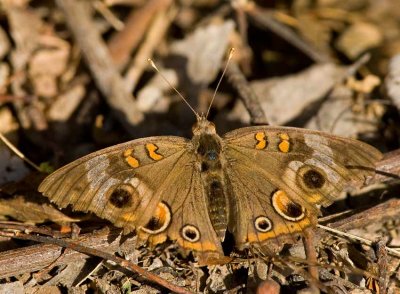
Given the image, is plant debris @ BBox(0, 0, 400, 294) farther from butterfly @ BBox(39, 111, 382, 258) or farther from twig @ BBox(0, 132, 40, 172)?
butterfly @ BBox(39, 111, 382, 258)

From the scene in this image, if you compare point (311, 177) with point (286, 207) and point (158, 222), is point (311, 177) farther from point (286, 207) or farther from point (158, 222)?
point (158, 222)

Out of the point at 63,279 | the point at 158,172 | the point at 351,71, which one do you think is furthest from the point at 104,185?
the point at 351,71

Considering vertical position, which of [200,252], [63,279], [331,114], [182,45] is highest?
[182,45]

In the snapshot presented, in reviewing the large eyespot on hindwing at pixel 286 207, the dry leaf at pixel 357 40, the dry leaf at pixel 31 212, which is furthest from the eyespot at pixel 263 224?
the dry leaf at pixel 357 40

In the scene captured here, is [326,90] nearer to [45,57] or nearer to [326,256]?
[326,256]

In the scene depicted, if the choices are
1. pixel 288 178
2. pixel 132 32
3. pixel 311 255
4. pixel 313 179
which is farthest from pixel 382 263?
pixel 132 32

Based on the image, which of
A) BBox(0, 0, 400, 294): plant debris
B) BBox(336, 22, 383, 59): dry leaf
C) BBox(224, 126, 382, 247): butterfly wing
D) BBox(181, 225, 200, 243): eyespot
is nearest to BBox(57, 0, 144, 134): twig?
BBox(0, 0, 400, 294): plant debris
